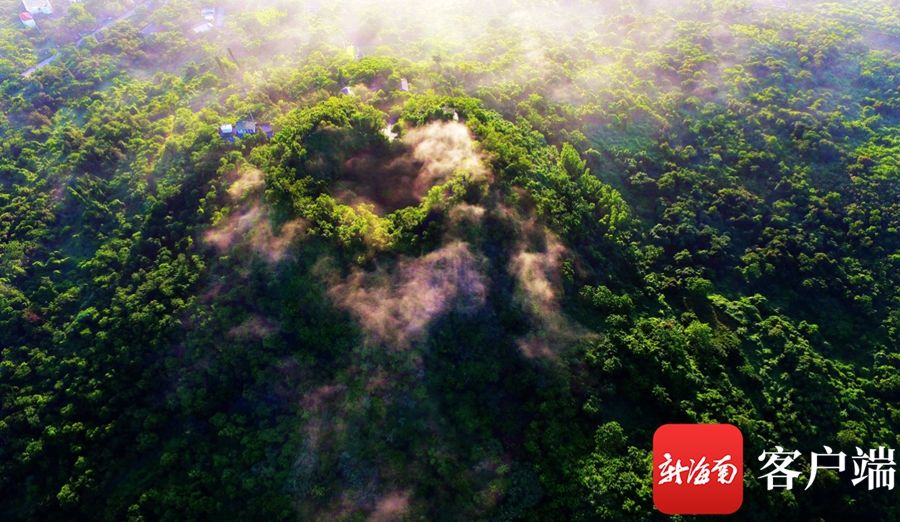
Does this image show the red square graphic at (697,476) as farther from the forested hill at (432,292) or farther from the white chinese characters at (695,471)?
the forested hill at (432,292)

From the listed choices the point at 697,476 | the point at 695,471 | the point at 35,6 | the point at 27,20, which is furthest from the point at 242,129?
the point at 35,6

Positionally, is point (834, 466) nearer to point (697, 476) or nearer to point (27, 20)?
point (697, 476)

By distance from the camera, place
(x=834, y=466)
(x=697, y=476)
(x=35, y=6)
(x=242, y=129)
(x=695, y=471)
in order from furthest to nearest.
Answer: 1. (x=35, y=6)
2. (x=242, y=129)
3. (x=834, y=466)
4. (x=695, y=471)
5. (x=697, y=476)

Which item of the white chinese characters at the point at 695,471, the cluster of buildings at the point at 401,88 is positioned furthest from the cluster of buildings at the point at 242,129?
the white chinese characters at the point at 695,471

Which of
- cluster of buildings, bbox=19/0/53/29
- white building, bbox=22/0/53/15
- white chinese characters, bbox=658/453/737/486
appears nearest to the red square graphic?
white chinese characters, bbox=658/453/737/486

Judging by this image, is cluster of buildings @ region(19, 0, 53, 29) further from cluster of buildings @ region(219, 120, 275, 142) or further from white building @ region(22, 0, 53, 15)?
cluster of buildings @ region(219, 120, 275, 142)

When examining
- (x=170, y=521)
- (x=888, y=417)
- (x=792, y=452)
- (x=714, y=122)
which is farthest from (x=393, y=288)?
(x=714, y=122)
